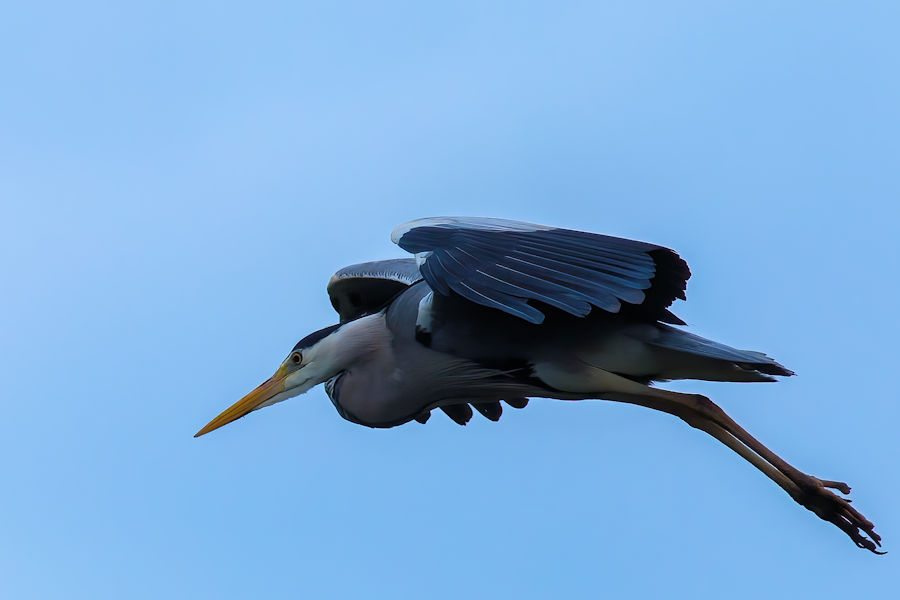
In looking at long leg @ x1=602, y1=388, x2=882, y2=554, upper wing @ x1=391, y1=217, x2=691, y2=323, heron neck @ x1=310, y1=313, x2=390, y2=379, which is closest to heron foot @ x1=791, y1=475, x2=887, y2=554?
long leg @ x1=602, y1=388, x2=882, y2=554

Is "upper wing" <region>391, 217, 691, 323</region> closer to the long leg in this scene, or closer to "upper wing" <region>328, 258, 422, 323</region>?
the long leg

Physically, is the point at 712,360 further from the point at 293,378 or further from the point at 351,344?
the point at 293,378

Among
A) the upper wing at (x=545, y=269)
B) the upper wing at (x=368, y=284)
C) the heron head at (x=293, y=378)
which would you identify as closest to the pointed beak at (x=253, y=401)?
the heron head at (x=293, y=378)

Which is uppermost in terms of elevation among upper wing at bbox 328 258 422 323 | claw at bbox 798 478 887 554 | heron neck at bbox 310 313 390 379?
upper wing at bbox 328 258 422 323

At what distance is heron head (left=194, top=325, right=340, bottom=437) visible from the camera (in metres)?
6.04

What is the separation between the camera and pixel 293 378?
6.11m

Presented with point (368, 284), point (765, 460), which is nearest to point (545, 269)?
point (765, 460)

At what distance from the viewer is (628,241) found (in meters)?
5.34

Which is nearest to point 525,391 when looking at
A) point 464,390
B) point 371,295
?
point 464,390

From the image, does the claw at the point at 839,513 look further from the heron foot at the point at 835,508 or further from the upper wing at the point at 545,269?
the upper wing at the point at 545,269

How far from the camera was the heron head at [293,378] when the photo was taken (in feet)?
19.8

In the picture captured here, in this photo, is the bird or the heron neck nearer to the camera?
the bird

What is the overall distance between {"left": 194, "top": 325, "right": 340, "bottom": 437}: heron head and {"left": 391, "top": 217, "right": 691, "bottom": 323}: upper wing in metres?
0.73

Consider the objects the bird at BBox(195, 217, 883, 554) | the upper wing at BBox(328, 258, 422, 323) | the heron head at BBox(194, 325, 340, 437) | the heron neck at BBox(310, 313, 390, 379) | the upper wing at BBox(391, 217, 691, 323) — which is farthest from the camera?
the upper wing at BBox(328, 258, 422, 323)
